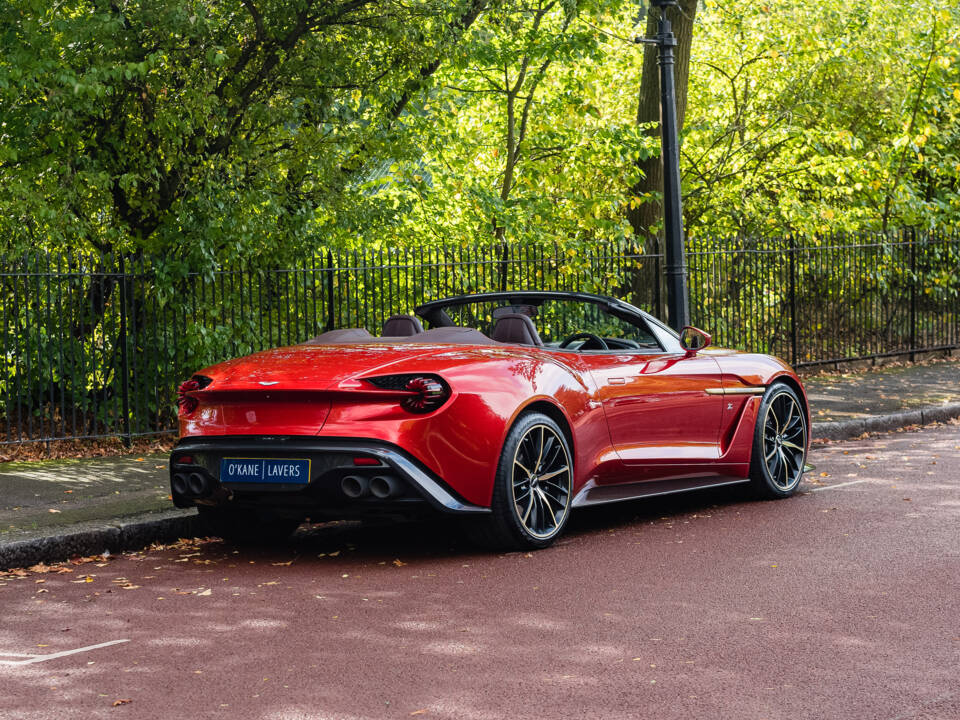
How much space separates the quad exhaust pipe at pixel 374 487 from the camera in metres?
6.38

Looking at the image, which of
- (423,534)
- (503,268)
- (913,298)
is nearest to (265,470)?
(423,534)

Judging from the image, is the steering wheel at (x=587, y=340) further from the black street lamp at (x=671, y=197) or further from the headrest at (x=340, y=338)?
the black street lamp at (x=671, y=197)

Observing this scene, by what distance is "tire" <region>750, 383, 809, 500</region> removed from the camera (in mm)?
8711

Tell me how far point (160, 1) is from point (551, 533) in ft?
22.7

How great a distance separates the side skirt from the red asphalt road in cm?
21

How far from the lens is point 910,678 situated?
4.53m

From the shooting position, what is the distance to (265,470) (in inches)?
259

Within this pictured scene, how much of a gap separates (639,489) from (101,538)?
3.15 metres

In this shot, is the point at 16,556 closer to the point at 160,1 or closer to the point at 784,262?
the point at 160,1

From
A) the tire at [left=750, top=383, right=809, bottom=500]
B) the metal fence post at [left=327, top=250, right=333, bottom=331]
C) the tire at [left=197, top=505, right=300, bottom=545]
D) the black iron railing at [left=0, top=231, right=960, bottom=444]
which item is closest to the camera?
the tire at [left=197, top=505, right=300, bottom=545]

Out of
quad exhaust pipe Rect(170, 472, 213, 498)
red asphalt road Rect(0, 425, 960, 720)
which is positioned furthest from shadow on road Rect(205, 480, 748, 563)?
quad exhaust pipe Rect(170, 472, 213, 498)

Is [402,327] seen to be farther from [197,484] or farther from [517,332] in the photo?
[197,484]

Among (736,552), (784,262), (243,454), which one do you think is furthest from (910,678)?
(784,262)

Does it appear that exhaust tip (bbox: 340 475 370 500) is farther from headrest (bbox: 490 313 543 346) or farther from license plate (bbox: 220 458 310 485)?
headrest (bbox: 490 313 543 346)
